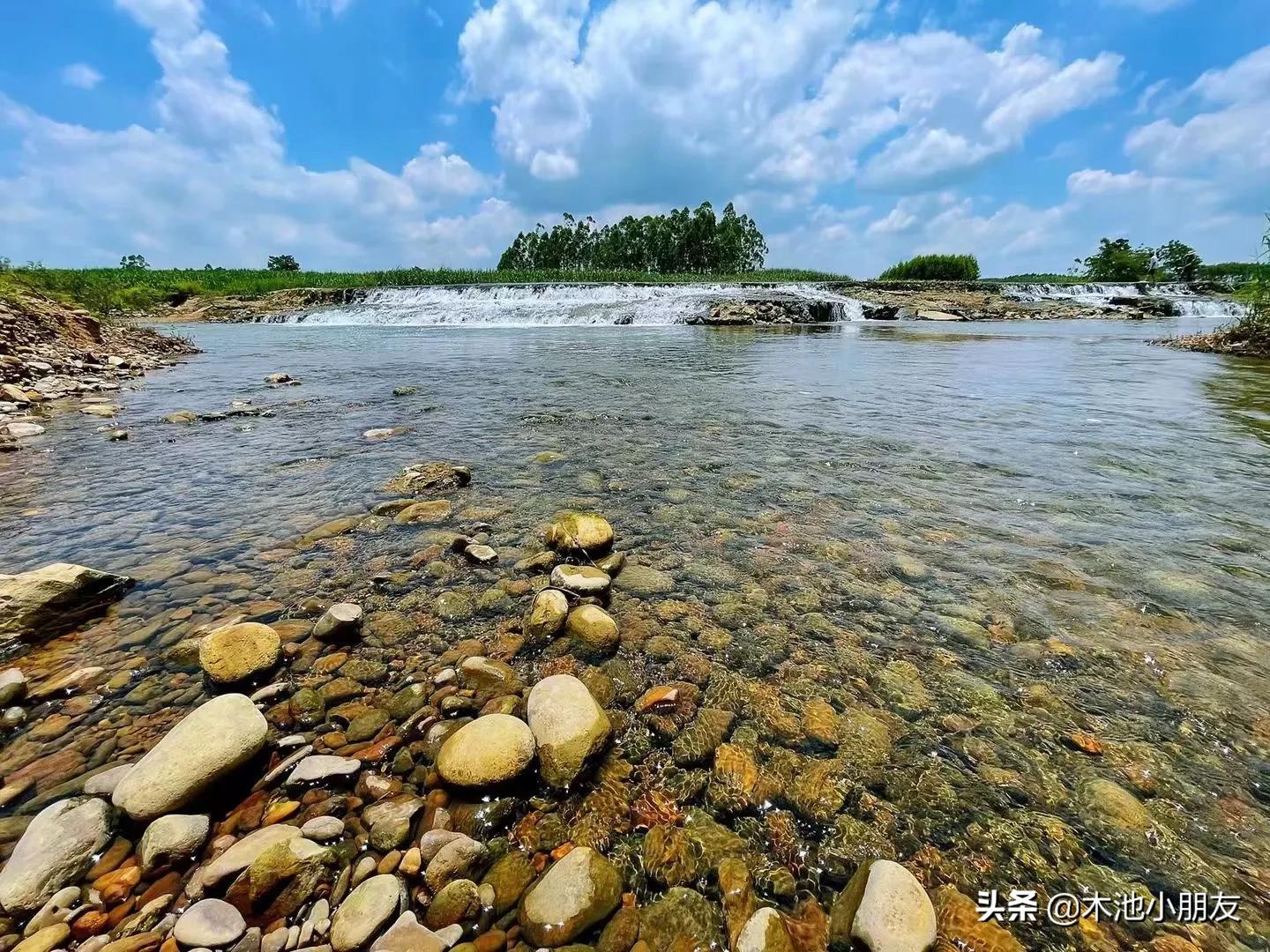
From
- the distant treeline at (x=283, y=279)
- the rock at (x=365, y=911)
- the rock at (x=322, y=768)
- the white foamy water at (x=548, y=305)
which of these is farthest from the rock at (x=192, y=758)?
the distant treeline at (x=283, y=279)

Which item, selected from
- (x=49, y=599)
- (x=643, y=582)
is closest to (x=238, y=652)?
(x=49, y=599)

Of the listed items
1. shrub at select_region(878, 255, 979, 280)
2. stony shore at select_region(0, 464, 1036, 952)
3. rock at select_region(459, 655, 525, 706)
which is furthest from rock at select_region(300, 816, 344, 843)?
shrub at select_region(878, 255, 979, 280)

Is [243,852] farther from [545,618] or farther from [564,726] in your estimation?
[545,618]

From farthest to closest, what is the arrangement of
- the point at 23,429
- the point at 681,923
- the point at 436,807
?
1. the point at 23,429
2. the point at 436,807
3. the point at 681,923

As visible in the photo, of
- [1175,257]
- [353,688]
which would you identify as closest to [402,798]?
[353,688]

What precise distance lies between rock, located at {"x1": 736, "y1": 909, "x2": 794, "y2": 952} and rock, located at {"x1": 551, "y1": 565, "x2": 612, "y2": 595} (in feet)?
5.66

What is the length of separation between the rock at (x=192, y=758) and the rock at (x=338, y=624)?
0.61 m

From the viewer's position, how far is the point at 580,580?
2967 mm

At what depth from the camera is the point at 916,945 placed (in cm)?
130

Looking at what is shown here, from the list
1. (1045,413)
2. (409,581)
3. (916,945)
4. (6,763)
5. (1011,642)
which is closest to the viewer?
(916,945)

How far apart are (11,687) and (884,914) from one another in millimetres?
3304

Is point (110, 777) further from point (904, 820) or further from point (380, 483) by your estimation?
point (380, 483)

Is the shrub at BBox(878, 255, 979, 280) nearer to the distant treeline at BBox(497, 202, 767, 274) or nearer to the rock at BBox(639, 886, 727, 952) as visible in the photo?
the distant treeline at BBox(497, 202, 767, 274)

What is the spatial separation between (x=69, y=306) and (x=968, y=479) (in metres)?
21.0
